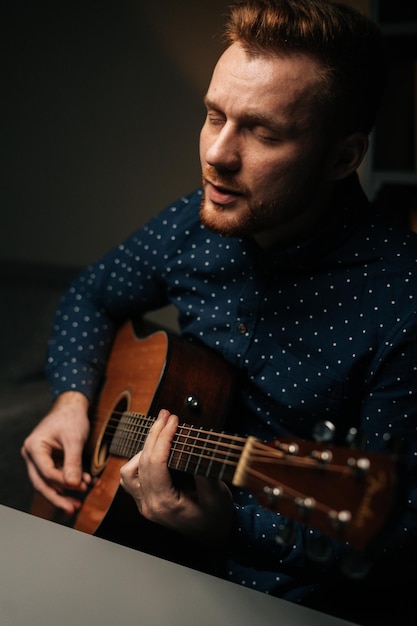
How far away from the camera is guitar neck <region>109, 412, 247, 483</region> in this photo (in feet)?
2.44

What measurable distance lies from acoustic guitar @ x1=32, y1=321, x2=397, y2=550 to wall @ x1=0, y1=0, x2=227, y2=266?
31 cm

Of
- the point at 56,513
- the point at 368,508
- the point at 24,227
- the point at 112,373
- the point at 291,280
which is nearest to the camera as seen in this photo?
the point at 368,508

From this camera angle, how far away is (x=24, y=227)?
1.60 meters

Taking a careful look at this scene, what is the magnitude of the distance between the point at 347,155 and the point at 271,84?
173 millimetres

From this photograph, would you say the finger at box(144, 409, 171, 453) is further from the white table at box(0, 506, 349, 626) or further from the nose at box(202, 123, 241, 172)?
the nose at box(202, 123, 241, 172)

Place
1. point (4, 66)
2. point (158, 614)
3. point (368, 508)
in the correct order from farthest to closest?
point (4, 66)
point (158, 614)
point (368, 508)

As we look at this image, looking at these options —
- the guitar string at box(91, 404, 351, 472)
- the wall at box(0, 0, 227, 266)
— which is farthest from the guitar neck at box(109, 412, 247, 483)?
the wall at box(0, 0, 227, 266)

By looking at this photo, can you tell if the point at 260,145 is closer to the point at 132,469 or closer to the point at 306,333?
the point at 306,333

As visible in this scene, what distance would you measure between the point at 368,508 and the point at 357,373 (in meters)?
0.41

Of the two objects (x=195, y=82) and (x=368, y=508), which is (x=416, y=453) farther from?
(x=195, y=82)

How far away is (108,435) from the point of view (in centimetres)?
116

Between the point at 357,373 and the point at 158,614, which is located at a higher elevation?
the point at 357,373

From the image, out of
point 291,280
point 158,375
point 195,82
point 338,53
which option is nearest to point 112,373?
point 158,375

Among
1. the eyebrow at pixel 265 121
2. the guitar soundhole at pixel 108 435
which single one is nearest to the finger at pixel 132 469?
the guitar soundhole at pixel 108 435
